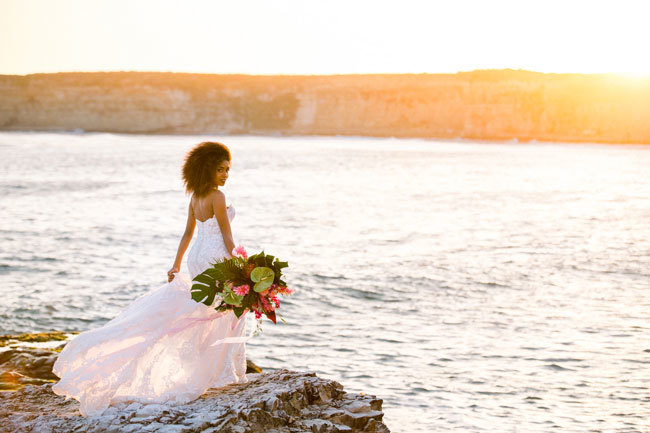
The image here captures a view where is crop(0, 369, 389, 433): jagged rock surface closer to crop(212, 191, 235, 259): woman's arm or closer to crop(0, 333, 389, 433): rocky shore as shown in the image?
crop(0, 333, 389, 433): rocky shore

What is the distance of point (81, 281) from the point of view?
18734 millimetres

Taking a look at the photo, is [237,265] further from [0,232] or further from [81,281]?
[0,232]

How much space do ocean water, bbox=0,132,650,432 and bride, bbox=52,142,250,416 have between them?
0.55 m

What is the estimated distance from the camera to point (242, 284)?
6.51 metres

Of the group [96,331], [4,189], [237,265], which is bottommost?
[4,189]

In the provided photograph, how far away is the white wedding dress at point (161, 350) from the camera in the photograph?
255 inches

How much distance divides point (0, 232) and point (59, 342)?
59.7 ft

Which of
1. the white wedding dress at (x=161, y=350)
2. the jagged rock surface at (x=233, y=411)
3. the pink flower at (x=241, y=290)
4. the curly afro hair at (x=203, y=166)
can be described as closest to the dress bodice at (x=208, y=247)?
the white wedding dress at (x=161, y=350)

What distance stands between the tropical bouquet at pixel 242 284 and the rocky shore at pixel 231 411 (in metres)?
0.67

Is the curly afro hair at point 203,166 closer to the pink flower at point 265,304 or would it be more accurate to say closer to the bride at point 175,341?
the bride at point 175,341

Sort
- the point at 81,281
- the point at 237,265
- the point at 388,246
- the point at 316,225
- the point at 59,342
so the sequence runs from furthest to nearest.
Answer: the point at 316,225 < the point at 388,246 < the point at 81,281 < the point at 59,342 < the point at 237,265

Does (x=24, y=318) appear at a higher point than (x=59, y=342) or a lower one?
lower

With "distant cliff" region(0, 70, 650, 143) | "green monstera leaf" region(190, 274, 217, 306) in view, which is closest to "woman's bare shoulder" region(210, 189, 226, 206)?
"green monstera leaf" region(190, 274, 217, 306)

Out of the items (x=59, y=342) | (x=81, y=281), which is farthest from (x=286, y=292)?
(x=81, y=281)
